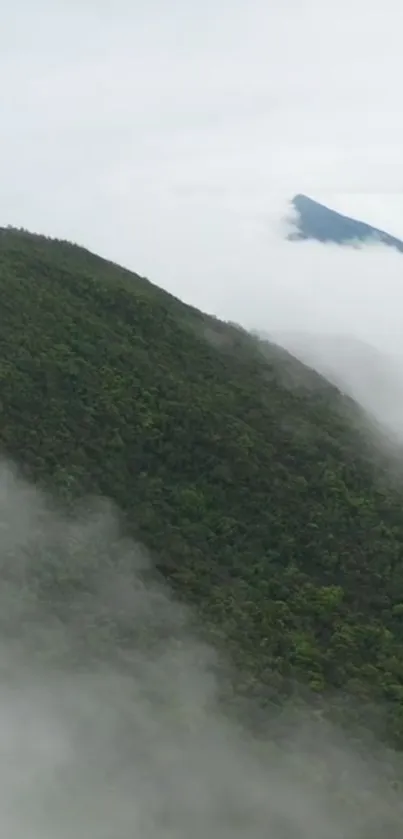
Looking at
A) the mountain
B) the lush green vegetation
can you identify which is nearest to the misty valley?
the lush green vegetation

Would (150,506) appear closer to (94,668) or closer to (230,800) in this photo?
(94,668)

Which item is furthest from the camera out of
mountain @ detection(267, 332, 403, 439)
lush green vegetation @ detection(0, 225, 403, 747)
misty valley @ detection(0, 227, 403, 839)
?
mountain @ detection(267, 332, 403, 439)

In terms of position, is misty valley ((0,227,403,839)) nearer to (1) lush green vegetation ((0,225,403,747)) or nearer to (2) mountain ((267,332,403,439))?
(1) lush green vegetation ((0,225,403,747))

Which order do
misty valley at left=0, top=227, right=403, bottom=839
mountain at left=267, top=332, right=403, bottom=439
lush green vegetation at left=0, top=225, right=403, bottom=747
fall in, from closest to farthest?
misty valley at left=0, top=227, right=403, bottom=839 < lush green vegetation at left=0, top=225, right=403, bottom=747 < mountain at left=267, top=332, right=403, bottom=439

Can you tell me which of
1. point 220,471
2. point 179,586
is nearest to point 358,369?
point 220,471

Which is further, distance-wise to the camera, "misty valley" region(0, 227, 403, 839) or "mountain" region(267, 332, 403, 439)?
"mountain" region(267, 332, 403, 439)

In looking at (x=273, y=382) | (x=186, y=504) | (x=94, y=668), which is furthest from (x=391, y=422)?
(x=94, y=668)

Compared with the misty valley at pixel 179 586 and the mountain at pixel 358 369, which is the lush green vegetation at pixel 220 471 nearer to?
the misty valley at pixel 179 586

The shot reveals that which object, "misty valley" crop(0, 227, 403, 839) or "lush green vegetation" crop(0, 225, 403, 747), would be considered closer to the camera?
"misty valley" crop(0, 227, 403, 839)

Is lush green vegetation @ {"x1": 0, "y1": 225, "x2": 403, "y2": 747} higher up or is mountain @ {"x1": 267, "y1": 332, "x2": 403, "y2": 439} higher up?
mountain @ {"x1": 267, "y1": 332, "x2": 403, "y2": 439}
